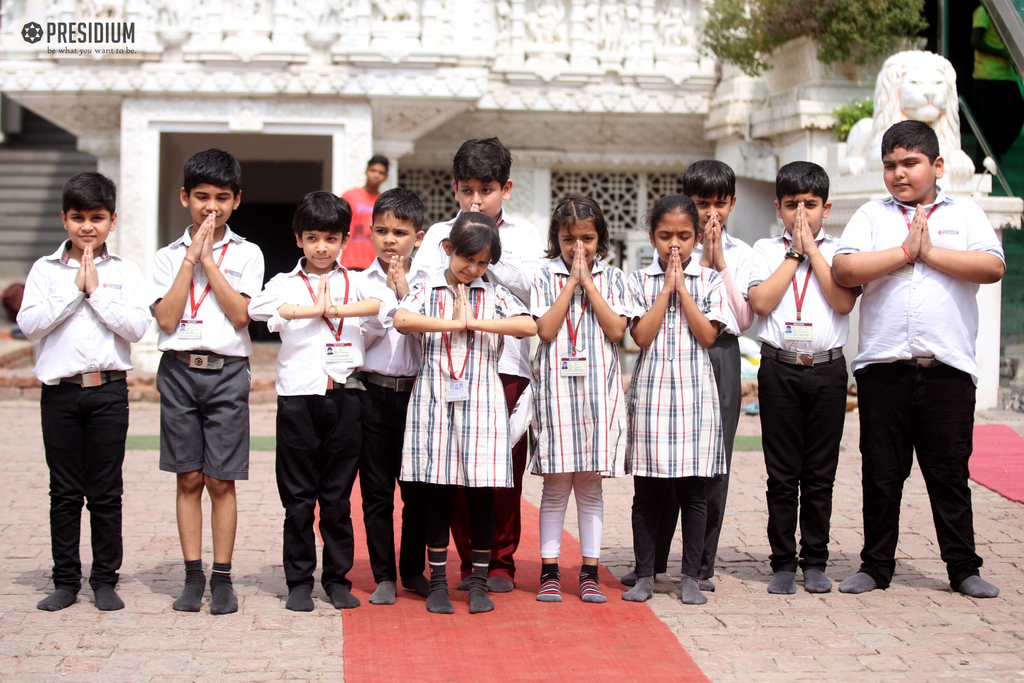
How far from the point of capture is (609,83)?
11188 millimetres

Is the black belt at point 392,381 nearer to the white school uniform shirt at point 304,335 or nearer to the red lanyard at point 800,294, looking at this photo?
the white school uniform shirt at point 304,335

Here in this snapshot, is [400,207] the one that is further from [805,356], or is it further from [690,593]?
[690,593]

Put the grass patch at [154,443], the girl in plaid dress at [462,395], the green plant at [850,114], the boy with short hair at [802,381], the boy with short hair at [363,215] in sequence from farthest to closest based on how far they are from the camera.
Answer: the green plant at [850,114] < the boy with short hair at [363,215] < the grass patch at [154,443] < the boy with short hair at [802,381] < the girl in plaid dress at [462,395]

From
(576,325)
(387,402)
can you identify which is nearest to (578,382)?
(576,325)

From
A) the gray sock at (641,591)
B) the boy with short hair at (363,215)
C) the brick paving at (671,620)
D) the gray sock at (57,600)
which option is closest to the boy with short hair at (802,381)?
the brick paving at (671,620)

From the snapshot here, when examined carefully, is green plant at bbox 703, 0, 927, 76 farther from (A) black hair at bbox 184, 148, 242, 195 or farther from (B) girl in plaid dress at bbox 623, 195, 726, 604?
(A) black hair at bbox 184, 148, 242, 195

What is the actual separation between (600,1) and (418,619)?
849 centimetres

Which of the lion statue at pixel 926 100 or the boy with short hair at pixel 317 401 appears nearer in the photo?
the boy with short hair at pixel 317 401

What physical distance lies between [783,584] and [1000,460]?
10.5ft

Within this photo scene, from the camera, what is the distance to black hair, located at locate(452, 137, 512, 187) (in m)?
4.29

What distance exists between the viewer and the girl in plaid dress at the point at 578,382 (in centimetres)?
415

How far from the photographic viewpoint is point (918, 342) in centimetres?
430

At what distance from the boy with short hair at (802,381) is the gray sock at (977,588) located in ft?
1.79

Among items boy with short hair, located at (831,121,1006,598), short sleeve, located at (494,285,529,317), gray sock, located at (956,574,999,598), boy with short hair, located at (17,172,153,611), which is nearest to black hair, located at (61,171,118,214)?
boy with short hair, located at (17,172,153,611)
